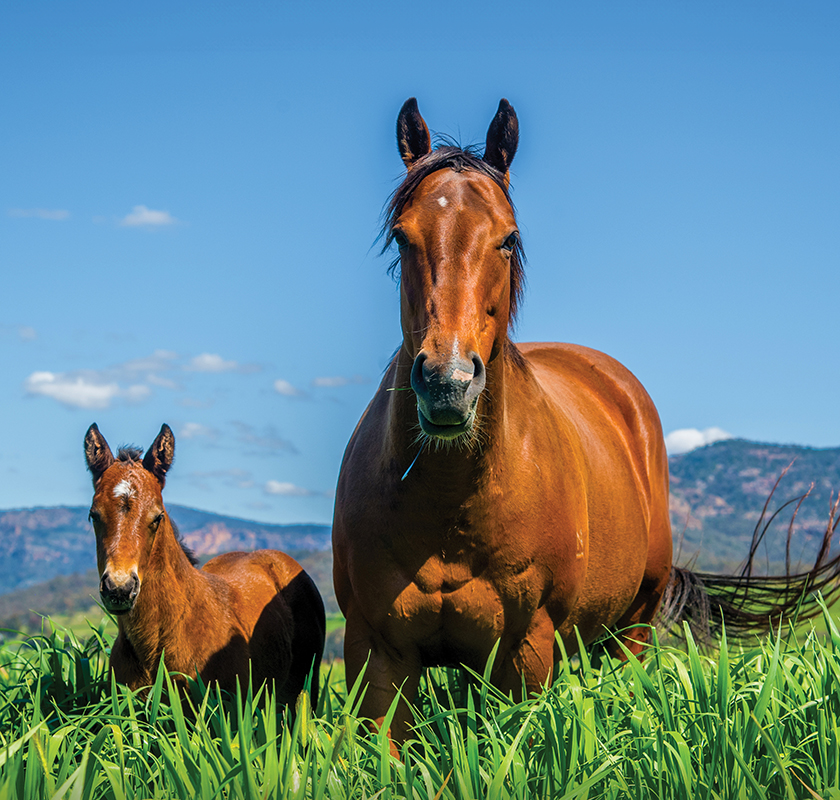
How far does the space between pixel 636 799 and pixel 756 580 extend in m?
3.65

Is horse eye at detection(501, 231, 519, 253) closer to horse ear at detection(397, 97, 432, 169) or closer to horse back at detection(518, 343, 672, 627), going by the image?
horse ear at detection(397, 97, 432, 169)

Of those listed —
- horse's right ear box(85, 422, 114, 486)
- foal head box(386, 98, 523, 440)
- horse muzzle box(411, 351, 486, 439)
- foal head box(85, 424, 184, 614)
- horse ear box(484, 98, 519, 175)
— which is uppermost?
horse ear box(484, 98, 519, 175)

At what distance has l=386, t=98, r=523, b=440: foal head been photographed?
2.58 metres

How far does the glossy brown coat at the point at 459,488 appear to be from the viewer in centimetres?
289

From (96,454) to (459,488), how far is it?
2.34 meters

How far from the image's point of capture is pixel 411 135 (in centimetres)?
358

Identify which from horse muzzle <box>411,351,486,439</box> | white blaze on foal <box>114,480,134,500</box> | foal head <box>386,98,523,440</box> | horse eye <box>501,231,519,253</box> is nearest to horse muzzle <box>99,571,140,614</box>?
white blaze on foal <box>114,480,134,500</box>

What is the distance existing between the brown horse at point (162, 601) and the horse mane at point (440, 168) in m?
2.01

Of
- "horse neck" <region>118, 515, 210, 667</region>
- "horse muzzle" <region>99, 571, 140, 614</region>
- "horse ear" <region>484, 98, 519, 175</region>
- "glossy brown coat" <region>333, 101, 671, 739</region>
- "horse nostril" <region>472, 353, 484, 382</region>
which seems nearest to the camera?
"horse nostril" <region>472, 353, 484, 382</region>

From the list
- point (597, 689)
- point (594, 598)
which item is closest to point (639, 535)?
point (594, 598)

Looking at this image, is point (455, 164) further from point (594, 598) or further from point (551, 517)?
point (594, 598)

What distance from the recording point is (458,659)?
344 cm

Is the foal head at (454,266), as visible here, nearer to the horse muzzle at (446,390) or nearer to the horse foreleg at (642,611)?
the horse muzzle at (446,390)

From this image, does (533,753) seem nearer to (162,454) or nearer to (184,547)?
(162,454)
